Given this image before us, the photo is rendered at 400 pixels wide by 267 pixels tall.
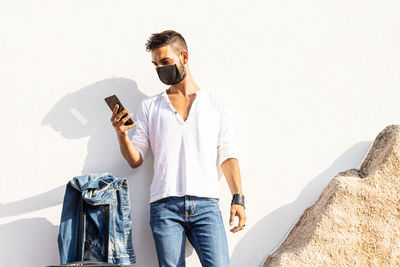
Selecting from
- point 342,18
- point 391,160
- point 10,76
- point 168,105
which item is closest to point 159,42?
point 168,105

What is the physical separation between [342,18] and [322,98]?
22.5 inches

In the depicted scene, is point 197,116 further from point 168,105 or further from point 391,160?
point 391,160

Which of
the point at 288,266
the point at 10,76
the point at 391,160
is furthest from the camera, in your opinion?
the point at 10,76

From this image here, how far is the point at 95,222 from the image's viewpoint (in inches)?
104

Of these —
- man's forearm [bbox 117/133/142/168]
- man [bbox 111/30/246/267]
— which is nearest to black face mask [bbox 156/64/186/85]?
man [bbox 111/30/246/267]

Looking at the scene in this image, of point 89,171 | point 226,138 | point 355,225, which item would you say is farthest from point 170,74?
point 355,225

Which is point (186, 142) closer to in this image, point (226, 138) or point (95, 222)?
point (226, 138)

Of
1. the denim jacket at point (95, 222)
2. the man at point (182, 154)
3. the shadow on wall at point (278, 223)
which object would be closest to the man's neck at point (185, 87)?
the man at point (182, 154)

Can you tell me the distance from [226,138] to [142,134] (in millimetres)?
501

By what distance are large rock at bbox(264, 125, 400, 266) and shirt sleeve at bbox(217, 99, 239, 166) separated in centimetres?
60

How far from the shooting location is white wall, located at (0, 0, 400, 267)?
2906 millimetres

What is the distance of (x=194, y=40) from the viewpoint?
308 centimetres

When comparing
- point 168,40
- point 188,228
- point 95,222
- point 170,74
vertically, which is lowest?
point 188,228

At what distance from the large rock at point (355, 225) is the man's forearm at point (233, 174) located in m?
0.45
